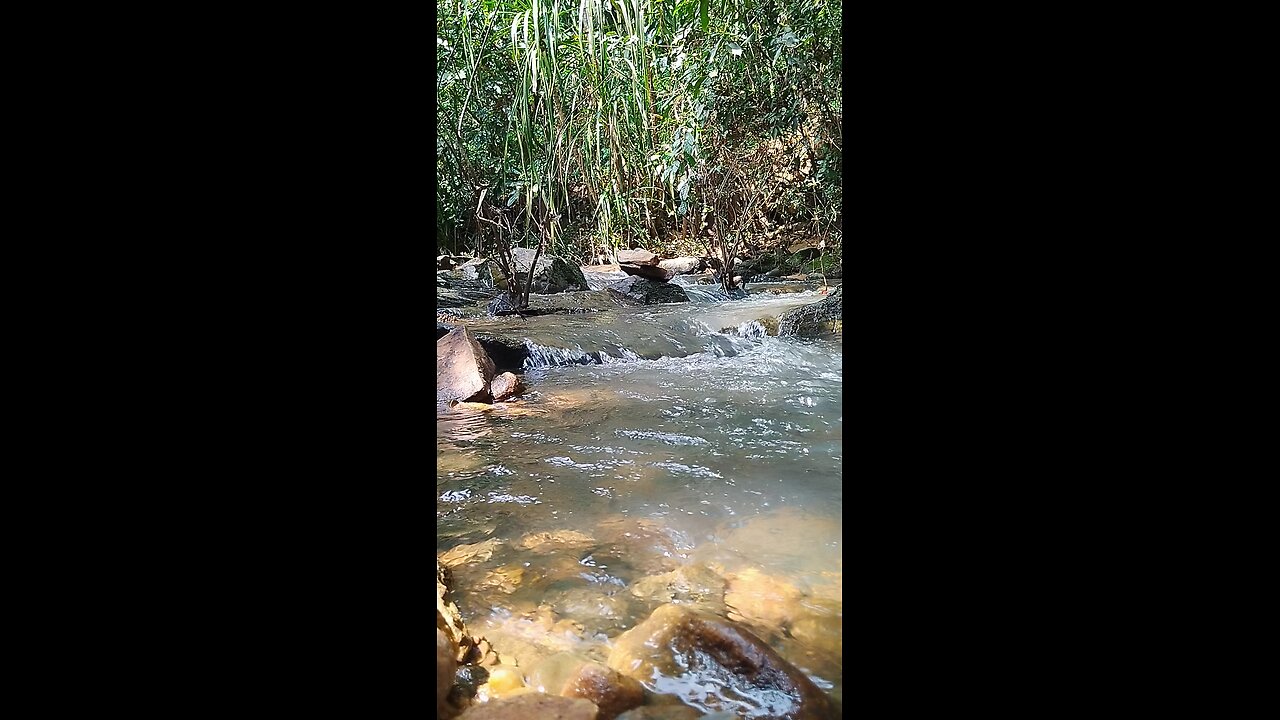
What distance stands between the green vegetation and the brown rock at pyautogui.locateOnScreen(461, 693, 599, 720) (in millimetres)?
1595

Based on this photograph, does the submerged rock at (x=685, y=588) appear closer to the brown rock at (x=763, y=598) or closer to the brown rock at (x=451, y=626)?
the brown rock at (x=763, y=598)

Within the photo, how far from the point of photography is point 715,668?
66.9 inches

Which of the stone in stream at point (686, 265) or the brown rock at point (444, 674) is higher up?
the stone in stream at point (686, 265)

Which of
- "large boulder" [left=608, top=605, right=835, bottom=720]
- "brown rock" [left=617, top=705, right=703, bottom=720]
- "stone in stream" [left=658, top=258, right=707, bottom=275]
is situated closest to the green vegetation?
"large boulder" [left=608, top=605, right=835, bottom=720]

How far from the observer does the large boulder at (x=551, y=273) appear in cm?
935

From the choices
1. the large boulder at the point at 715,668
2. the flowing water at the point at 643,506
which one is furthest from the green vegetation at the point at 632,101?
the large boulder at the point at 715,668

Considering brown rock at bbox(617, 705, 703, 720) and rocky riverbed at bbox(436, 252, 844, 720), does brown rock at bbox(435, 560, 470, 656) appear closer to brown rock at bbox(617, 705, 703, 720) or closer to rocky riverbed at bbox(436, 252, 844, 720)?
rocky riverbed at bbox(436, 252, 844, 720)

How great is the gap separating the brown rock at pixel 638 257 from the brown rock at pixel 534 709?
9.47 metres

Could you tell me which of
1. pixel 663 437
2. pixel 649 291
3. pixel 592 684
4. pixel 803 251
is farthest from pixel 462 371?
pixel 803 251

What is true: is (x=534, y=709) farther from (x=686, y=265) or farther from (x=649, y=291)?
(x=686, y=265)

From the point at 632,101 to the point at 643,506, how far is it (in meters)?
1.94
